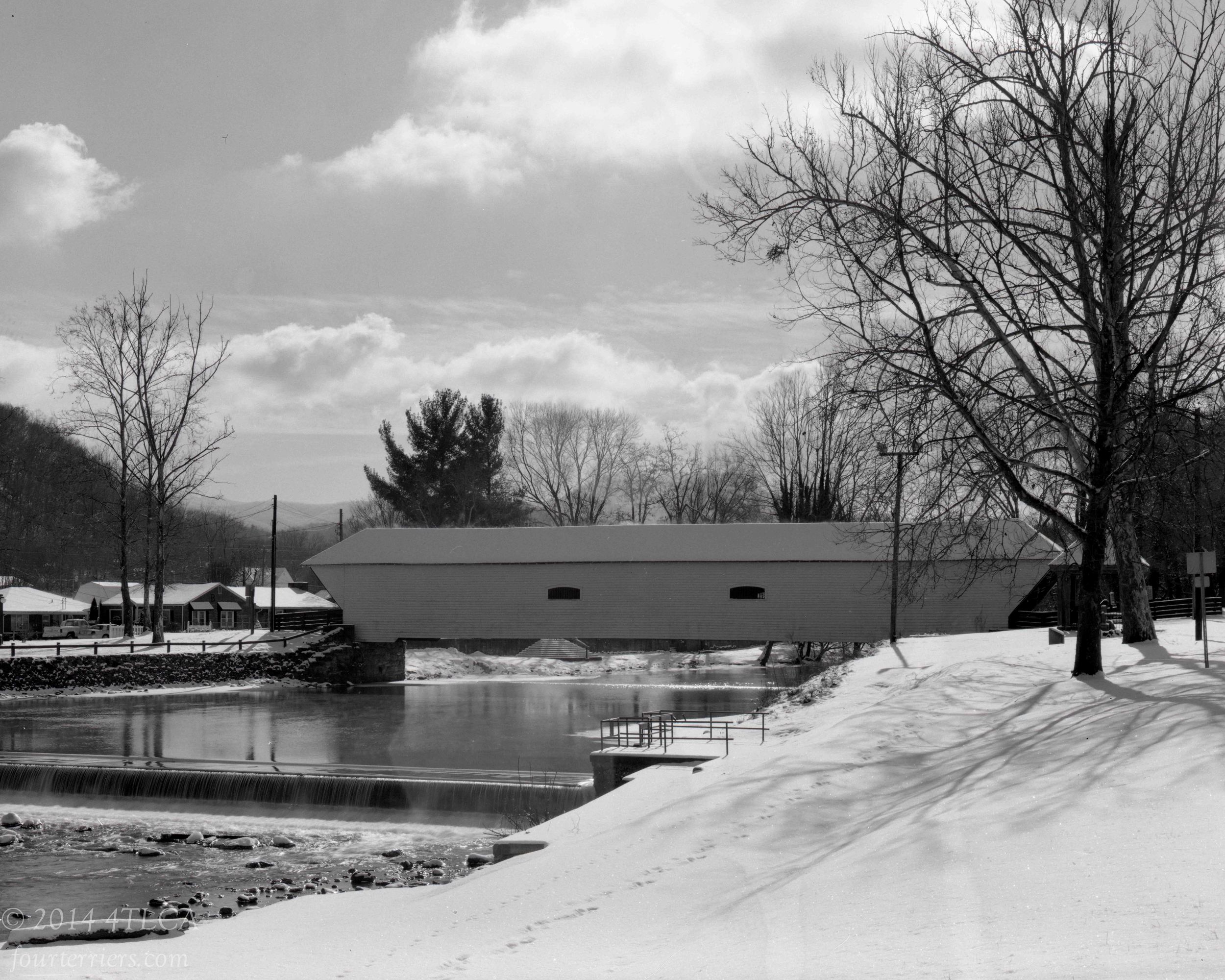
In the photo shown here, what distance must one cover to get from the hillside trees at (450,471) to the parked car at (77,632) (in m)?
15.1

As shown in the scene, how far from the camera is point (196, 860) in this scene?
1269cm

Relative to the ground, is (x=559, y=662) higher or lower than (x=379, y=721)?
lower

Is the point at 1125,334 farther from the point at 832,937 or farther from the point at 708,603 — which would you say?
the point at 708,603

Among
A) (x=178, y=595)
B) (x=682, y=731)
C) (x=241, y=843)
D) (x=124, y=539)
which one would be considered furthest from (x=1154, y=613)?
(x=178, y=595)

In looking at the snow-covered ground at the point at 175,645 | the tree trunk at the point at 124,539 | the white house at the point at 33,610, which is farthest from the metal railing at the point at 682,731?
the white house at the point at 33,610

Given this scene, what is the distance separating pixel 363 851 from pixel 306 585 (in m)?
65.3

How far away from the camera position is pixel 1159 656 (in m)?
14.2

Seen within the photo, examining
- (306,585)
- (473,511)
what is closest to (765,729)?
(473,511)

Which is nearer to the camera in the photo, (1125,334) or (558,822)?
(558,822)

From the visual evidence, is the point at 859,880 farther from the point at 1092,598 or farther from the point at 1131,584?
the point at 1131,584

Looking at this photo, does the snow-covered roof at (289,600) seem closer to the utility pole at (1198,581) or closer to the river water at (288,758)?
the river water at (288,758)

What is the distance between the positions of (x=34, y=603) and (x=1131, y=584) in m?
46.1

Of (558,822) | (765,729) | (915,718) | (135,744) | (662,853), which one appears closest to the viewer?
(662,853)

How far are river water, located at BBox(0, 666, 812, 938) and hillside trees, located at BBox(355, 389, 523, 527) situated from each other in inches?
853
